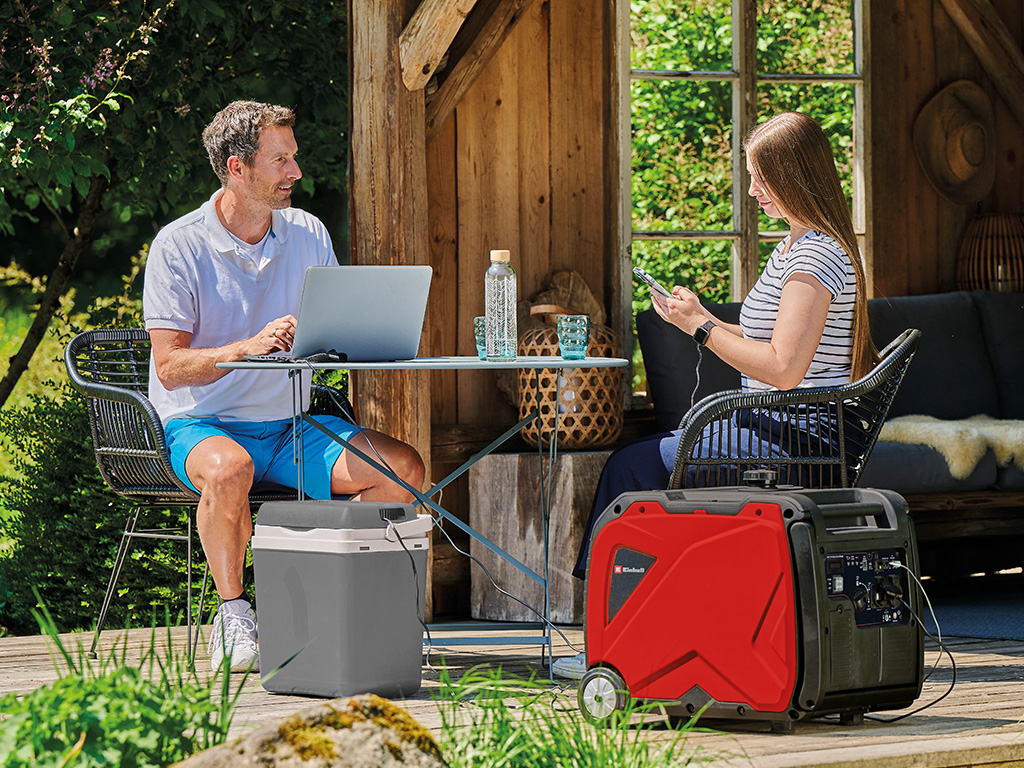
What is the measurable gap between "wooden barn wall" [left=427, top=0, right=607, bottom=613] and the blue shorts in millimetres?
1151

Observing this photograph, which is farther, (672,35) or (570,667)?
(672,35)

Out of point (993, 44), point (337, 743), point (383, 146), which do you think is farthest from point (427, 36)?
point (337, 743)

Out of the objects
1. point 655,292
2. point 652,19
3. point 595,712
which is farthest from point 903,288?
point 595,712

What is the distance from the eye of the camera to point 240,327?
368 cm

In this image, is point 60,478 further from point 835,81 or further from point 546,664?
point 835,81

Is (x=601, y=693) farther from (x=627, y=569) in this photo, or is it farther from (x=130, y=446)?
(x=130, y=446)

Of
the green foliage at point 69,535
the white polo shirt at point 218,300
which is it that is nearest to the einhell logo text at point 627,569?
the white polo shirt at point 218,300

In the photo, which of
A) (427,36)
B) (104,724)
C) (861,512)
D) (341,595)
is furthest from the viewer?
(427,36)

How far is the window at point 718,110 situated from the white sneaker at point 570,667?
192cm

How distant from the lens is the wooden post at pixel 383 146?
432 cm

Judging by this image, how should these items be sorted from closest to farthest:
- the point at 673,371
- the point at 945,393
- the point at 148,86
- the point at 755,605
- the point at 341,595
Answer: the point at 755,605, the point at 341,595, the point at 673,371, the point at 945,393, the point at 148,86

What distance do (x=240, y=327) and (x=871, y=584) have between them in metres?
1.78

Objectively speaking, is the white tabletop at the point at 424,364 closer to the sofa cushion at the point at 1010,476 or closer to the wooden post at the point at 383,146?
the wooden post at the point at 383,146

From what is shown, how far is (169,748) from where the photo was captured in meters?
2.06
